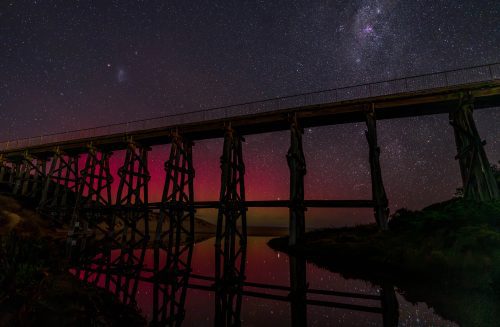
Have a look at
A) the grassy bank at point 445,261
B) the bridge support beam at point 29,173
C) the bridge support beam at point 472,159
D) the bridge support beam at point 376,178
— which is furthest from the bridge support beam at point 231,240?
the bridge support beam at point 29,173

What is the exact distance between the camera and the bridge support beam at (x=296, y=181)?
39.2 feet

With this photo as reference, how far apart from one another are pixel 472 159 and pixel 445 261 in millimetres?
4835

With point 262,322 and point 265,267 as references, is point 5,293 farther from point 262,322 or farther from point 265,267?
point 265,267

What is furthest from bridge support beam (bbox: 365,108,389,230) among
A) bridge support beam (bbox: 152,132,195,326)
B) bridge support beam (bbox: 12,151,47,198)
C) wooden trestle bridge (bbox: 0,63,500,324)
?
bridge support beam (bbox: 12,151,47,198)

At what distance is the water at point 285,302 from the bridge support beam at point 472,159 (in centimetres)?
622

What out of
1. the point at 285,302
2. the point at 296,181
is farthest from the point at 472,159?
the point at 285,302

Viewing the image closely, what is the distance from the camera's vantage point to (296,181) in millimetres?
12117

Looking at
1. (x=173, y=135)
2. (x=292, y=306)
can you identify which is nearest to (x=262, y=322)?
(x=292, y=306)

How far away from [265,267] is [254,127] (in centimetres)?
671

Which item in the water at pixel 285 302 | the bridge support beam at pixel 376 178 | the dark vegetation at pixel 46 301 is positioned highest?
the bridge support beam at pixel 376 178

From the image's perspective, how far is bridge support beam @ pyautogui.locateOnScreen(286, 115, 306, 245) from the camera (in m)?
12.0

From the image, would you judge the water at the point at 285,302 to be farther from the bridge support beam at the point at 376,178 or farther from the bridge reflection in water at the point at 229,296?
the bridge support beam at the point at 376,178

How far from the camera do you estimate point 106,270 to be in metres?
9.91

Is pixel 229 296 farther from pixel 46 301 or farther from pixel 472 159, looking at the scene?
pixel 472 159
